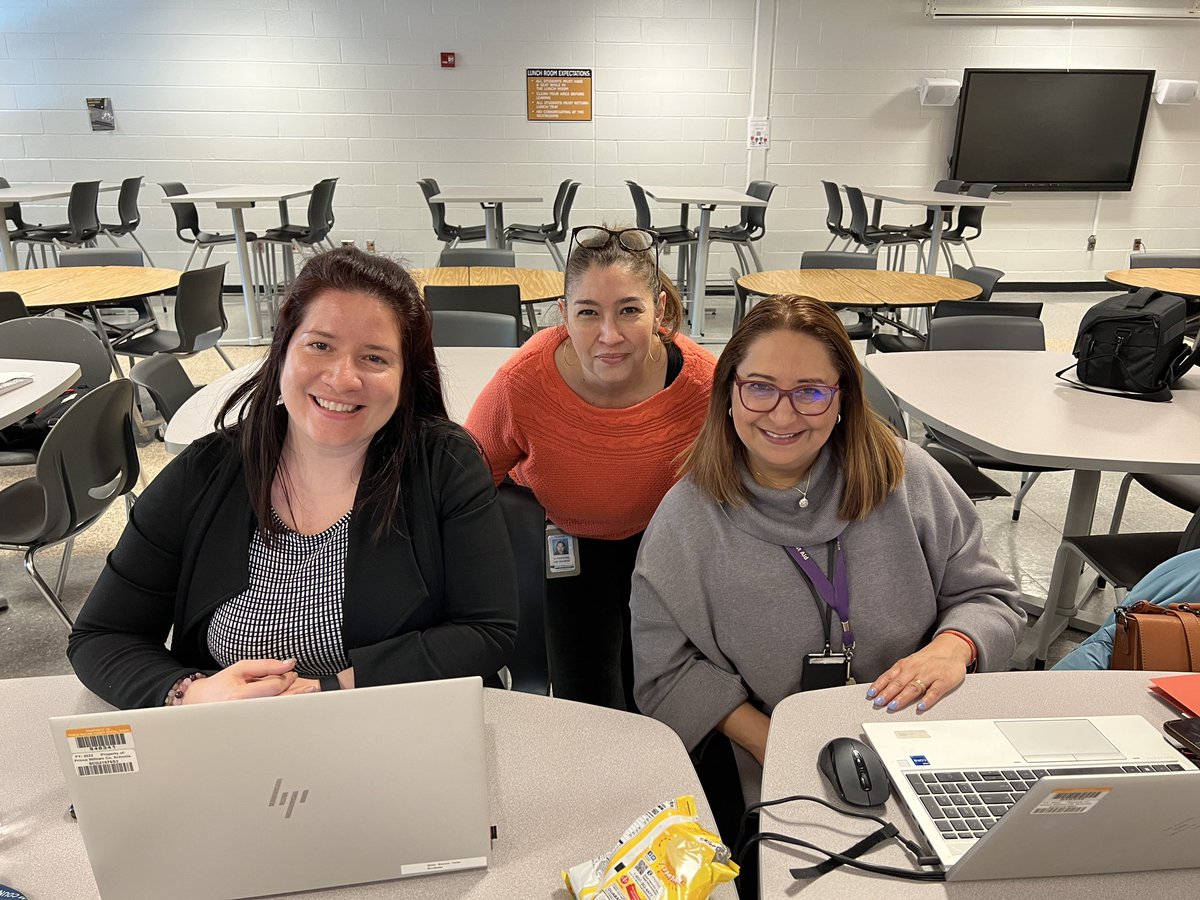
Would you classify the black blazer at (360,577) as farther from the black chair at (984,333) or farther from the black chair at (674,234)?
the black chair at (674,234)

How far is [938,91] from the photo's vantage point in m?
7.28

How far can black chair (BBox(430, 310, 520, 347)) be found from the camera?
2.94m

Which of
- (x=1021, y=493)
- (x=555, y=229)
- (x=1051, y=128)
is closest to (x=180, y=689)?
(x=1021, y=493)

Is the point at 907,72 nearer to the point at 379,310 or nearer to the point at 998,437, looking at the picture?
the point at 998,437

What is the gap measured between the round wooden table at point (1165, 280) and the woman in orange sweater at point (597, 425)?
143 inches

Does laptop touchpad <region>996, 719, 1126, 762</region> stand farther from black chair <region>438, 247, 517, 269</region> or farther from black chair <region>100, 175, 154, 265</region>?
black chair <region>100, 175, 154, 265</region>

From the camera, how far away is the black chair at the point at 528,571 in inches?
59.3

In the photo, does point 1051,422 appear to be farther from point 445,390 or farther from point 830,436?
point 445,390

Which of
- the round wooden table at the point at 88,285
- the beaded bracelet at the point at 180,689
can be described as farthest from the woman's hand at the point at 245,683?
the round wooden table at the point at 88,285

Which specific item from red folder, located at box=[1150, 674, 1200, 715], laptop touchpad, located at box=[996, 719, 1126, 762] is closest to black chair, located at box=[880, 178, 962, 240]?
red folder, located at box=[1150, 674, 1200, 715]

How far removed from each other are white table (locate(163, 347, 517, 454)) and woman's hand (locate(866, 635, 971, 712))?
3.49 ft

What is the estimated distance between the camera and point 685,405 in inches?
66.0

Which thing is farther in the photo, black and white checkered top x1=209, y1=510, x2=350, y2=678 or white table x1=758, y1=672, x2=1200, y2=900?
black and white checkered top x1=209, y1=510, x2=350, y2=678

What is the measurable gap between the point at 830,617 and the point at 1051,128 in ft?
26.2
